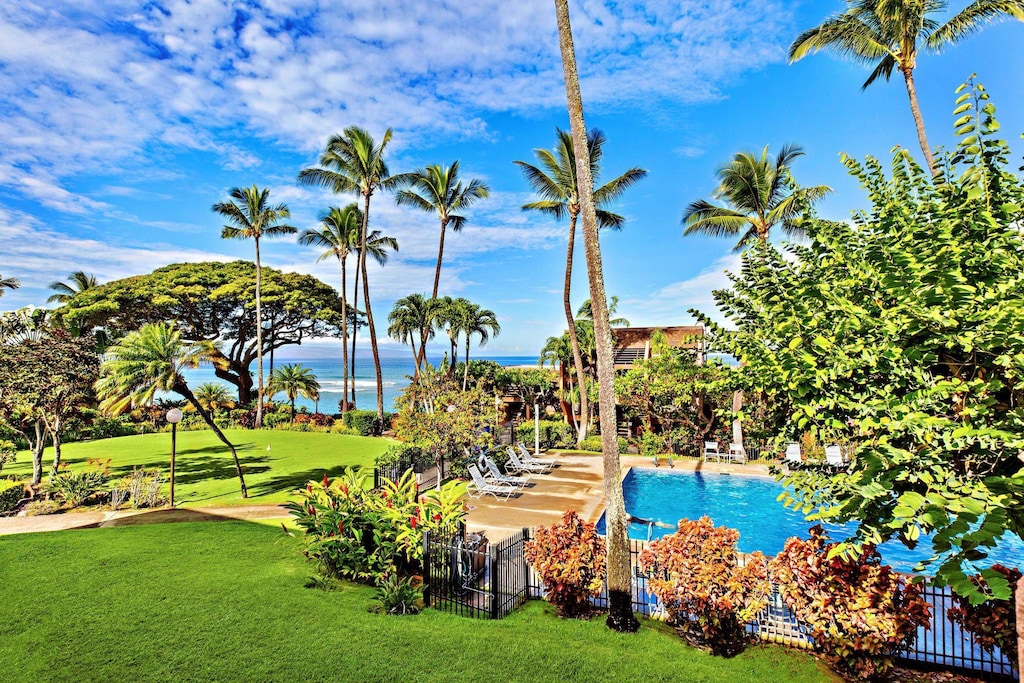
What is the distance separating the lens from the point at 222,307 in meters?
36.2

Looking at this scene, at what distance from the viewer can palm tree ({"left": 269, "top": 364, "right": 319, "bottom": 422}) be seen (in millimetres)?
29859

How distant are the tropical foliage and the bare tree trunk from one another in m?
2.76

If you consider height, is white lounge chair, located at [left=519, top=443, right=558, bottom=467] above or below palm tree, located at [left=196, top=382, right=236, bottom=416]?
below

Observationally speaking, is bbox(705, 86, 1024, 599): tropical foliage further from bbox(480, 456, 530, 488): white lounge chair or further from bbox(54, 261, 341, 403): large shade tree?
bbox(54, 261, 341, 403): large shade tree

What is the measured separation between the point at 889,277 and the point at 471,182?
27.8 m

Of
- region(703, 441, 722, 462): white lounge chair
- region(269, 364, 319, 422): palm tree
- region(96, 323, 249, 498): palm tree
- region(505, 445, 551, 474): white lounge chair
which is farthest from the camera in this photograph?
region(269, 364, 319, 422): palm tree

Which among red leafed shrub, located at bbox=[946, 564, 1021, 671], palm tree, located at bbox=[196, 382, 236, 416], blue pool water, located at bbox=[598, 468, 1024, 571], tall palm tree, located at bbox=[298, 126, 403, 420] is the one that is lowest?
blue pool water, located at bbox=[598, 468, 1024, 571]

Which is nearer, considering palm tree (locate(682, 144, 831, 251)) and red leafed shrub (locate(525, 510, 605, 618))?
red leafed shrub (locate(525, 510, 605, 618))

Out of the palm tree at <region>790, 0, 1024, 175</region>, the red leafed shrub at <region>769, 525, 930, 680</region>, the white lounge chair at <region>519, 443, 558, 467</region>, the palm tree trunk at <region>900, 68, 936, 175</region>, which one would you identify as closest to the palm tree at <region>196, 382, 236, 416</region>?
the white lounge chair at <region>519, 443, 558, 467</region>

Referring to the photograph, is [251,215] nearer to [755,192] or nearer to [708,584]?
[755,192]

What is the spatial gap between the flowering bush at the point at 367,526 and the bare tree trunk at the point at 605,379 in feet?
9.25

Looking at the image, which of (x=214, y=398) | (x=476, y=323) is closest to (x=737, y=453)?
(x=476, y=323)

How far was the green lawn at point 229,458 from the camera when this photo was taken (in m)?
14.4

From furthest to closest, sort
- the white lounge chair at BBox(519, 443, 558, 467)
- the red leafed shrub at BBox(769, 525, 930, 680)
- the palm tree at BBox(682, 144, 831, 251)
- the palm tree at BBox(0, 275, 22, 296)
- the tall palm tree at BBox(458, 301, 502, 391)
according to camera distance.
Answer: the tall palm tree at BBox(458, 301, 502, 391)
the palm tree at BBox(0, 275, 22, 296)
the palm tree at BBox(682, 144, 831, 251)
the white lounge chair at BBox(519, 443, 558, 467)
the red leafed shrub at BBox(769, 525, 930, 680)
